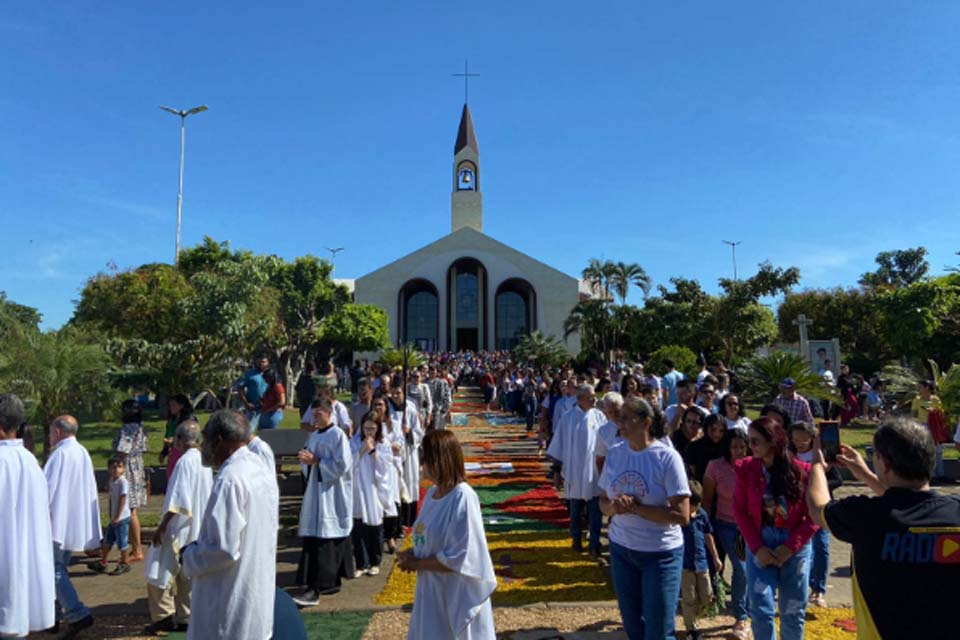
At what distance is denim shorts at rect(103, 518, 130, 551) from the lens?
624 centimetres

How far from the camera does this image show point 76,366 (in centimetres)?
1138

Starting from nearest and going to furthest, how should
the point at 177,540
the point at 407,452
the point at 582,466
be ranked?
the point at 177,540 → the point at 582,466 → the point at 407,452

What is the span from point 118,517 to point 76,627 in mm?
1678

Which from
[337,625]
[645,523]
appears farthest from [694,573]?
[337,625]

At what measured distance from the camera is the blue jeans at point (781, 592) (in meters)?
3.46

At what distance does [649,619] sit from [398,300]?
51.2 metres

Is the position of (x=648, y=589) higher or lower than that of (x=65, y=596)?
higher

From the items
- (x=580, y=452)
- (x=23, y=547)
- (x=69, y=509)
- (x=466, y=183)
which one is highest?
(x=466, y=183)

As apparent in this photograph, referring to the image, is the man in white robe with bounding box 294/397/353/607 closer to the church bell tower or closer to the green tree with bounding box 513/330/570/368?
the green tree with bounding box 513/330/570/368

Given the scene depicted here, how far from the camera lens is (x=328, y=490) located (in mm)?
5566

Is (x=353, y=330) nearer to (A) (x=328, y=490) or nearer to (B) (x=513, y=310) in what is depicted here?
(B) (x=513, y=310)

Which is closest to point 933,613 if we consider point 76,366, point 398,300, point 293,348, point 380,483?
point 380,483

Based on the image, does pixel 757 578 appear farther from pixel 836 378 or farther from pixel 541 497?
pixel 836 378

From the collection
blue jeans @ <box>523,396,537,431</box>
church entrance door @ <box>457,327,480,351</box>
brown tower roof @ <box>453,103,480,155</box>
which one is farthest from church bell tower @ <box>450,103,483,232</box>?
blue jeans @ <box>523,396,537,431</box>
